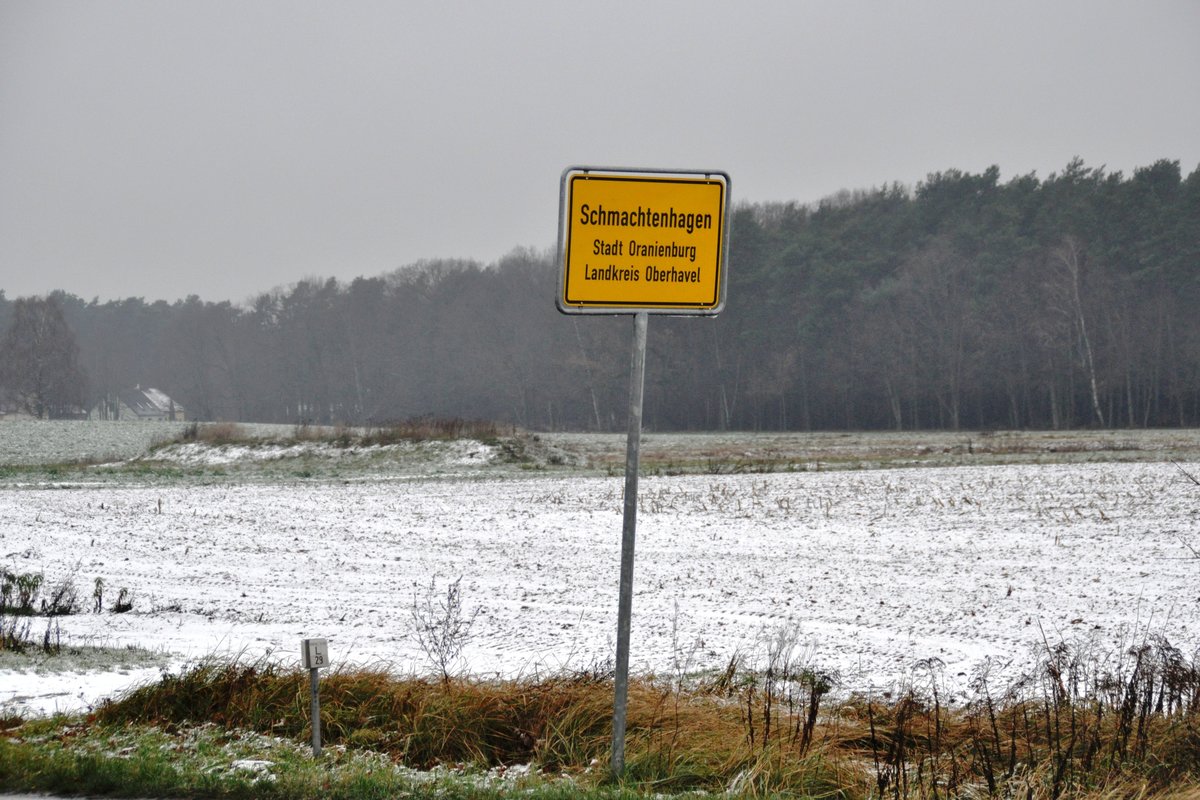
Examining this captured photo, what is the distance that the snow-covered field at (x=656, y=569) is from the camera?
9.39 meters

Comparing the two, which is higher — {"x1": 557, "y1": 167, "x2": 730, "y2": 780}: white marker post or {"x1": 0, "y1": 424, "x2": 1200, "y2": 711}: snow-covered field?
{"x1": 557, "y1": 167, "x2": 730, "y2": 780}: white marker post

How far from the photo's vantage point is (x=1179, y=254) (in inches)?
2692

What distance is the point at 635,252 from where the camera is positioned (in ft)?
16.4

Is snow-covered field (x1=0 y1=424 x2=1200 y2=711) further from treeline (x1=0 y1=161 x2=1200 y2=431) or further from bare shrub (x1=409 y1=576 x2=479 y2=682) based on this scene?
treeline (x1=0 y1=161 x2=1200 y2=431)

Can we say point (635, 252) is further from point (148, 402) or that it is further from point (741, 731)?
point (148, 402)

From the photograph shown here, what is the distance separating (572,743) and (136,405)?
164m

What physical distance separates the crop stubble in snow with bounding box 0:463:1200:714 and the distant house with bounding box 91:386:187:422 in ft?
431

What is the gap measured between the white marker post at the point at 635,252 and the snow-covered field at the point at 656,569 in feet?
12.9

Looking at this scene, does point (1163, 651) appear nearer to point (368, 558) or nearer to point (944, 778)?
point (944, 778)

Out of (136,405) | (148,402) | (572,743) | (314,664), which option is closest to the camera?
(314,664)

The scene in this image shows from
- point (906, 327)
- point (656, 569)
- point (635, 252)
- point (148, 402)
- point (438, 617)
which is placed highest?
point (906, 327)

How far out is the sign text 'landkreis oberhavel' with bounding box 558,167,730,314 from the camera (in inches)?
195

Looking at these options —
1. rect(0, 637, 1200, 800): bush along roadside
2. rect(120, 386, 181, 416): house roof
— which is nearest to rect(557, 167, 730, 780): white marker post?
rect(0, 637, 1200, 800): bush along roadside

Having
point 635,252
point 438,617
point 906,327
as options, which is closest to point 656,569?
point 438,617
